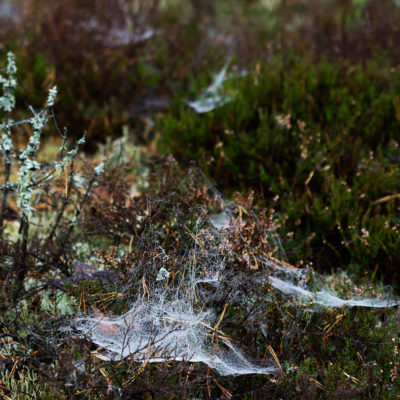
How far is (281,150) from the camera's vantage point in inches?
147

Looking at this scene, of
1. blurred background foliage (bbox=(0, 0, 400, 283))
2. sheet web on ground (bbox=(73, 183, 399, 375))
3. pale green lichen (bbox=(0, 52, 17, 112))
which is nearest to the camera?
sheet web on ground (bbox=(73, 183, 399, 375))

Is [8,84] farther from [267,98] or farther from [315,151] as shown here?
[267,98]

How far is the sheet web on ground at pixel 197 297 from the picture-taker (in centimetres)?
210

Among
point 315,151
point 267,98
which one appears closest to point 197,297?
point 315,151

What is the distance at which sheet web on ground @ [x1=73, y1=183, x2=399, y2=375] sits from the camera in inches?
82.6

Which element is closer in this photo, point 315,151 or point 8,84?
point 8,84

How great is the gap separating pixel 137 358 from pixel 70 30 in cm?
461

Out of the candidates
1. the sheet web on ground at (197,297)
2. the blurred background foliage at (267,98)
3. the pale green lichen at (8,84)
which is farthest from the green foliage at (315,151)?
the pale green lichen at (8,84)

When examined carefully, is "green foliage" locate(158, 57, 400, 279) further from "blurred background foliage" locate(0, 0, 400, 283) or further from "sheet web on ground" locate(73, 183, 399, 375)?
"sheet web on ground" locate(73, 183, 399, 375)

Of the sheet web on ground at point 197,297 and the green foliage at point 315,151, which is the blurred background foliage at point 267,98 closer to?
the green foliage at point 315,151

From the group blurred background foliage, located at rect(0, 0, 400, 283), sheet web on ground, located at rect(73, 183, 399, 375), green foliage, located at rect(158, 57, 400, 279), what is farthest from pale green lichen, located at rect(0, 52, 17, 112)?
green foliage, located at rect(158, 57, 400, 279)

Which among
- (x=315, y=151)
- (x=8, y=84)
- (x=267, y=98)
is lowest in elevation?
(x=315, y=151)

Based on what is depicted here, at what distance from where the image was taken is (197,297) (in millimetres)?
2391

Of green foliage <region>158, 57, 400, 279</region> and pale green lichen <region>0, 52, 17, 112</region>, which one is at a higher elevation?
pale green lichen <region>0, 52, 17, 112</region>
